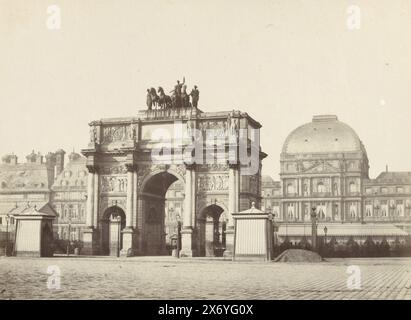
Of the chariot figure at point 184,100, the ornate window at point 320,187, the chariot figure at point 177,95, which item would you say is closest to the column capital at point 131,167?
the chariot figure at point 177,95

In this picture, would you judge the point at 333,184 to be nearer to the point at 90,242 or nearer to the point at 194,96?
the point at 194,96

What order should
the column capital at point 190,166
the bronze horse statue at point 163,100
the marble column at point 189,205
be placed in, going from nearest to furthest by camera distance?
the marble column at point 189,205, the column capital at point 190,166, the bronze horse statue at point 163,100

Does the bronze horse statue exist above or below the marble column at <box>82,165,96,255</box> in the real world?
above

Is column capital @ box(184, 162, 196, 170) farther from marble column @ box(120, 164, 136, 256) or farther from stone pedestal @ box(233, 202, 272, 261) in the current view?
stone pedestal @ box(233, 202, 272, 261)

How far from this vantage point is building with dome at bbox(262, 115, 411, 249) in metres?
90.2

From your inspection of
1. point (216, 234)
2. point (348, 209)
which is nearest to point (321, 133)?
point (348, 209)

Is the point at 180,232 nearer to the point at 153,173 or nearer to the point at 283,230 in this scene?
the point at 153,173

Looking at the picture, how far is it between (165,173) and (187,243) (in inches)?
207

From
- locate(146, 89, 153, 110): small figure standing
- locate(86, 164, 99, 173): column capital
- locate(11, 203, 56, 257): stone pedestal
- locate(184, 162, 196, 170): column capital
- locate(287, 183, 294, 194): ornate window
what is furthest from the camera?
locate(287, 183, 294, 194): ornate window

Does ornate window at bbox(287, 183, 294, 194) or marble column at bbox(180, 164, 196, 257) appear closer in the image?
marble column at bbox(180, 164, 196, 257)

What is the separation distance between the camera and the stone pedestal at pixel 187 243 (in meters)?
42.5

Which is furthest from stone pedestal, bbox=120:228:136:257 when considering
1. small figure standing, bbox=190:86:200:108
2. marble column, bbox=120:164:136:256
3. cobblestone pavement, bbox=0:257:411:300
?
cobblestone pavement, bbox=0:257:411:300

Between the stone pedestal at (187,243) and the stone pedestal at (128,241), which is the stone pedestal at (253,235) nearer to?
the stone pedestal at (187,243)

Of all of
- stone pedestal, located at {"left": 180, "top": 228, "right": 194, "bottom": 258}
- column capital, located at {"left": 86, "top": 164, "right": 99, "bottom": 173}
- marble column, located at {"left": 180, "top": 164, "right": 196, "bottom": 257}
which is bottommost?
stone pedestal, located at {"left": 180, "top": 228, "right": 194, "bottom": 258}
